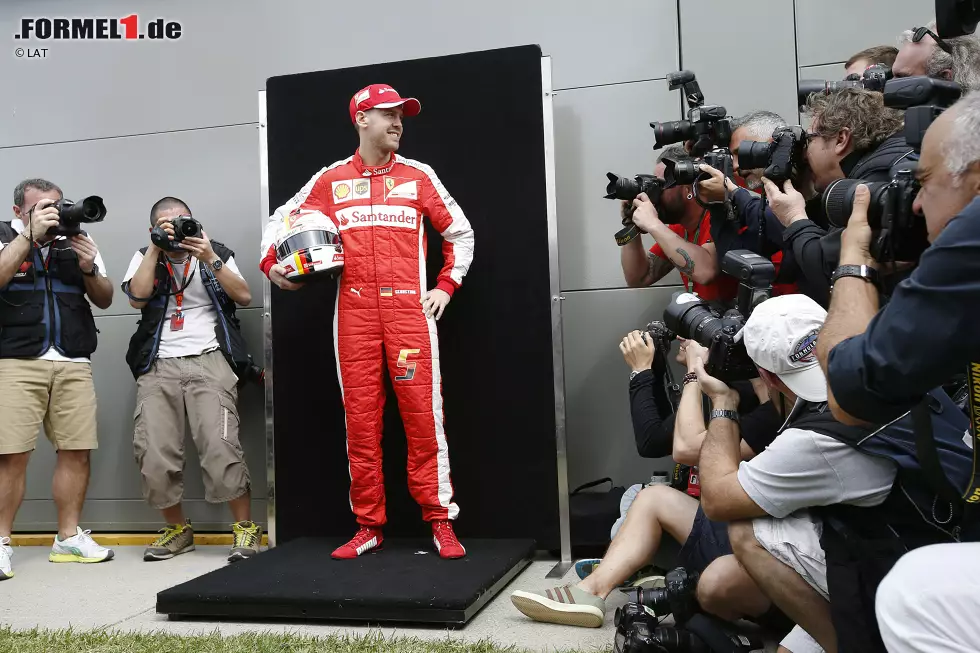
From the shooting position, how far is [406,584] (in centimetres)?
287

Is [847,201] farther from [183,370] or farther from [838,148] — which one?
[183,370]

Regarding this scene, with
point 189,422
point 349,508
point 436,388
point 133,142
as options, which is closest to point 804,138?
point 436,388

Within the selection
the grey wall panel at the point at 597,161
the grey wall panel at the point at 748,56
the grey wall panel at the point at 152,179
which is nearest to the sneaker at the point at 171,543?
the grey wall panel at the point at 152,179

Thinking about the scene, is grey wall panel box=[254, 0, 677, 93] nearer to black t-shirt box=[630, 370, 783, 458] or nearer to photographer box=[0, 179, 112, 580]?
photographer box=[0, 179, 112, 580]

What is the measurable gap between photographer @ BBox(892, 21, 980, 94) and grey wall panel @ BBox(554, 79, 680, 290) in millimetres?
1571

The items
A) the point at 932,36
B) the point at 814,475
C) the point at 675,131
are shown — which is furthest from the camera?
the point at 675,131

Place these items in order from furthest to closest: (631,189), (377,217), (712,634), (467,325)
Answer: (467,325) → (377,217) → (631,189) → (712,634)

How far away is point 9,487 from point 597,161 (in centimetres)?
312

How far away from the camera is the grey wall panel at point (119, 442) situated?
14.4 feet

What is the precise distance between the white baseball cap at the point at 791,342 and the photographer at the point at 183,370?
9.22 ft

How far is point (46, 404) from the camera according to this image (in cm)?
398

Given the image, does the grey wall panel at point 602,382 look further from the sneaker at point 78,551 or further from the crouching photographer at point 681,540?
the sneaker at point 78,551

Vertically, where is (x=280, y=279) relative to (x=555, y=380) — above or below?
above

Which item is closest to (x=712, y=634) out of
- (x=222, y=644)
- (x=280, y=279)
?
(x=222, y=644)
